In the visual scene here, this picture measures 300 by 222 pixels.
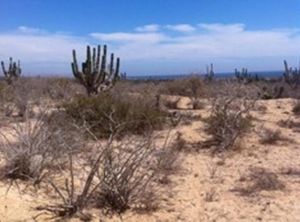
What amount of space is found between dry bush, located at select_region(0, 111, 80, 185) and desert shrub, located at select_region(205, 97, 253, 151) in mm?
4693

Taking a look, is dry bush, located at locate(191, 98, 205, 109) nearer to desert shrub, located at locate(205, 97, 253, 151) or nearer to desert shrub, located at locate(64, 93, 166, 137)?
desert shrub, located at locate(64, 93, 166, 137)

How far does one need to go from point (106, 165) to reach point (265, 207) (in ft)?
7.60

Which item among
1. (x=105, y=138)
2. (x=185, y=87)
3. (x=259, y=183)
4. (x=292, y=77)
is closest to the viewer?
(x=259, y=183)

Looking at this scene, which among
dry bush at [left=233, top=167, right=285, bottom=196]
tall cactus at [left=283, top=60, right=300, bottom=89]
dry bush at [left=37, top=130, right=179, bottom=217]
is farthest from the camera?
tall cactus at [left=283, top=60, right=300, bottom=89]

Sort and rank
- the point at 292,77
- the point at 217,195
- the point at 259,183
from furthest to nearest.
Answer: the point at 292,77 < the point at 259,183 < the point at 217,195

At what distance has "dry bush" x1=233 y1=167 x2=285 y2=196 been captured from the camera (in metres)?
8.66

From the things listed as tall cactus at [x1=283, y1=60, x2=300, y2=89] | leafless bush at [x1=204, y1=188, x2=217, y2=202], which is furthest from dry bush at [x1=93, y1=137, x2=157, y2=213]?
tall cactus at [x1=283, y1=60, x2=300, y2=89]

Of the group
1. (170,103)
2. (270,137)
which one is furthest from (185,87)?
(270,137)

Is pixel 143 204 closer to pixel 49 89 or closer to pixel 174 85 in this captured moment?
pixel 49 89

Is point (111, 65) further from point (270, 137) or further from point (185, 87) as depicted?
point (270, 137)

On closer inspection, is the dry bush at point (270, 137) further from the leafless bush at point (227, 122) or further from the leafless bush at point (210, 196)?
the leafless bush at point (210, 196)

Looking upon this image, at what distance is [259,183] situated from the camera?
8.88m

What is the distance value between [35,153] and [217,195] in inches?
112

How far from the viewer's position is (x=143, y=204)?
25.1ft
